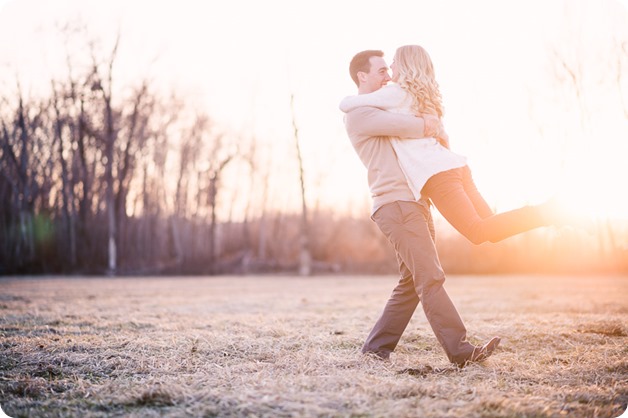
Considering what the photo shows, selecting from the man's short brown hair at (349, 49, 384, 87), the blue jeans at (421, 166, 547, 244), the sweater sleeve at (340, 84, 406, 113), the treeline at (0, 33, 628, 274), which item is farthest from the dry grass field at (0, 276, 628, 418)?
the treeline at (0, 33, 628, 274)

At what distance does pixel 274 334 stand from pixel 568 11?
14.6 m

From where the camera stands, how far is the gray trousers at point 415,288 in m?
3.13

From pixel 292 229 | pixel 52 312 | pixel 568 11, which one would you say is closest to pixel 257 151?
pixel 292 229

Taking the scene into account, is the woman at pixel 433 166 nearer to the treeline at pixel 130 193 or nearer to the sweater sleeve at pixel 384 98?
the sweater sleeve at pixel 384 98

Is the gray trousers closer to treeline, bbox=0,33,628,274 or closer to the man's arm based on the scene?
the man's arm

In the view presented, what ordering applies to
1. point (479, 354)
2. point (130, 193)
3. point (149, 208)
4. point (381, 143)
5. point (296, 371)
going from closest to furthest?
point (296, 371), point (479, 354), point (381, 143), point (130, 193), point (149, 208)

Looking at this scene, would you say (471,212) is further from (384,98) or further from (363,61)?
(363,61)

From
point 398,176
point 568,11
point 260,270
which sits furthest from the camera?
point 260,270

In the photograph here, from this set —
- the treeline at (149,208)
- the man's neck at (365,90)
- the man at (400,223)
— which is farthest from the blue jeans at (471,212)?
the treeline at (149,208)

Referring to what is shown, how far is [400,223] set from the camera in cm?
330

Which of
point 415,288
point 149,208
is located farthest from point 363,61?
point 149,208

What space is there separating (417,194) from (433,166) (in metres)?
0.19

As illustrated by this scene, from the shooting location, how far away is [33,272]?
2194cm

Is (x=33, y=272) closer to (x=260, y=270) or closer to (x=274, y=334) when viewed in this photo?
(x=260, y=270)
